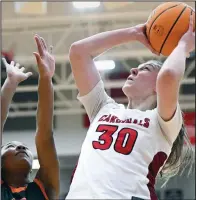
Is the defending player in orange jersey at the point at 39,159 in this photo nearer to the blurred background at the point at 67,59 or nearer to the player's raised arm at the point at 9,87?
the player's raised arm at the point at 9,87

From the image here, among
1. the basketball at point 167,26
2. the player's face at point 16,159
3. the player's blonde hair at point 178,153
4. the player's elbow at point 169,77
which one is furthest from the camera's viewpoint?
the player's face at point 16,159

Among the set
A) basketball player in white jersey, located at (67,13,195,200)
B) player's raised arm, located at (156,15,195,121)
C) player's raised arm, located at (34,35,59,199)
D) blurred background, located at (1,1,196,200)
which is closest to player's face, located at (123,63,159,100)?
basketball player in white jersey, located at (67,13,195,200)

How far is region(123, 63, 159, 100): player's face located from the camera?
152 cm

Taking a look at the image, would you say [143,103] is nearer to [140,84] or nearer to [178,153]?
[140,84]

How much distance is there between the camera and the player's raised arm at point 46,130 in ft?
5.60

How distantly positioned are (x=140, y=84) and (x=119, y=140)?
8.0 inches

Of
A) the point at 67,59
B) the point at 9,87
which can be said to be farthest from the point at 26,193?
the point at 67,59

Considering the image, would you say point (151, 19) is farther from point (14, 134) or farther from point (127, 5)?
point (14, 134)

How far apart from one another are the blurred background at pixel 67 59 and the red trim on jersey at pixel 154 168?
9.66 feet

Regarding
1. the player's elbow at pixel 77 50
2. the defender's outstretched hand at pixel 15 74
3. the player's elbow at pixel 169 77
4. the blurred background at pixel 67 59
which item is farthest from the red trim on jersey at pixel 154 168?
the blurred background at pixel 67 59

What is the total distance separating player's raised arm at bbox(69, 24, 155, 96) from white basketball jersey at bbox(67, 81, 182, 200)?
11cm

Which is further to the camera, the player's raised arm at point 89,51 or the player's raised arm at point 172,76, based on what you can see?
the player's raised arm at point 89,51

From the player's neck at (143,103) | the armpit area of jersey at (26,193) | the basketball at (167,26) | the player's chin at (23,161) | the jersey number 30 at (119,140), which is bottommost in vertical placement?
the armpit area of jersey at (26,193)

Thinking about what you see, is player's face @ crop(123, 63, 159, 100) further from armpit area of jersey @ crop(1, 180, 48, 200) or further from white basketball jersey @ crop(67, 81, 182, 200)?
armpit area of jersey @ crop(1, 180, 48, 200)
